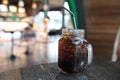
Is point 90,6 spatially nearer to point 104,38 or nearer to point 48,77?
point 104,38

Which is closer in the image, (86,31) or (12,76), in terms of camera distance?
(12,76)

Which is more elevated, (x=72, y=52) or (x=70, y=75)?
(x=72, y=52)

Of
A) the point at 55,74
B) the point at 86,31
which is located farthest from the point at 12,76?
the point at 86,31

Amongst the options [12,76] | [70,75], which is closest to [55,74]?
[70,75]

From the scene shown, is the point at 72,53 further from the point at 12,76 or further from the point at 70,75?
the point at 12,76

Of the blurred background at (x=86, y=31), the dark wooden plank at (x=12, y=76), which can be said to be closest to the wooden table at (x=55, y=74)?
the dark wooden plank at (x=12, y=76)

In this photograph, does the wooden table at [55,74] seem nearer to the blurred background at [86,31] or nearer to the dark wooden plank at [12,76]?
the dark wooden plank at [12,76]

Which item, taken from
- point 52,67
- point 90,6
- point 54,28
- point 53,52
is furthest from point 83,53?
point 54,28

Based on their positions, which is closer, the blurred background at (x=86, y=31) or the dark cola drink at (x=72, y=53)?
the dark cola drink at (x=72, y=53)

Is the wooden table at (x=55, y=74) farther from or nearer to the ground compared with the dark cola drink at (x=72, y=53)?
nearer to the ground
